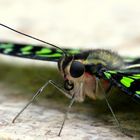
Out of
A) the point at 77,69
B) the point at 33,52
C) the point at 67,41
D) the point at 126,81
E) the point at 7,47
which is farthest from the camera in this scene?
the point at 67,41

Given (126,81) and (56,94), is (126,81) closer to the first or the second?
(126,81)

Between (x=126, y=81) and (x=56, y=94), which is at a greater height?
(x=126, y=81)

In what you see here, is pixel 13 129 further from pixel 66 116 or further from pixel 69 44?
pixel 69 44

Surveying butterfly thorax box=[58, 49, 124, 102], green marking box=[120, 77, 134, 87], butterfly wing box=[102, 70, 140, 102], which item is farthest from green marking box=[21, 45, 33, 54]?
green marking box=[120, 77, 134, 87]

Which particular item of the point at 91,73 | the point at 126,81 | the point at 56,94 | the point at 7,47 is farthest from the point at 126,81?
the point at 7,47

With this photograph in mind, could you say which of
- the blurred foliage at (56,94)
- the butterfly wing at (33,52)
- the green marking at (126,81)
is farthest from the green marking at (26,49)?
the green marking at (126,81)

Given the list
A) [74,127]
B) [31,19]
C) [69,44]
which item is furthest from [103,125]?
[31,19]
